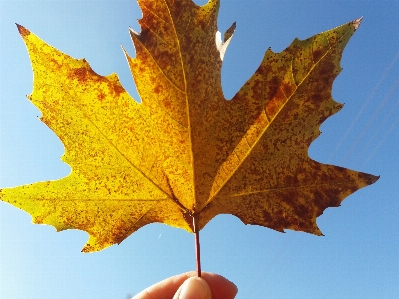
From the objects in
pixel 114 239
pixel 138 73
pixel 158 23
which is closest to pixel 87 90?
pixel 138 73

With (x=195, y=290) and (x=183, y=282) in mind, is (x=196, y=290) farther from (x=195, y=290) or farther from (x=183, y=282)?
(x=183, y=282)

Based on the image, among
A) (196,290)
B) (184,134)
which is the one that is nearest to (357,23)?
(184,134)

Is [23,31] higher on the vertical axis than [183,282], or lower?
higher

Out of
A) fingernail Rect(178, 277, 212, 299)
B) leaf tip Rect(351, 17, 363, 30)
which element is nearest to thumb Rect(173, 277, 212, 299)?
fingernail Rect(178, 277, 212, 299)

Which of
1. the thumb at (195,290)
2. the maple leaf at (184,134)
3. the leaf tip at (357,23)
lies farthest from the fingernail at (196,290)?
the leaf tip at (357,23)

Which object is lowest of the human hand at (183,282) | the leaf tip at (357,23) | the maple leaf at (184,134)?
the human hand at (183,282)

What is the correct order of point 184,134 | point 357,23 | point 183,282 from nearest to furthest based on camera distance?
point 357,23
point 184,134
point 183,282

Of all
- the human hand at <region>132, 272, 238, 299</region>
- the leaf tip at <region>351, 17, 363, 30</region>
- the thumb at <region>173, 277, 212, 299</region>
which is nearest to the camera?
the leaf tip at <region>351, 17, 363, 30</region>

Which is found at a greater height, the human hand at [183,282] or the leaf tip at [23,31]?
the leaf tip at [23,31]

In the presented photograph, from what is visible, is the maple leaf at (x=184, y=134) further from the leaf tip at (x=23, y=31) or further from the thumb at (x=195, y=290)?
the thumb at (x=195, y=290)

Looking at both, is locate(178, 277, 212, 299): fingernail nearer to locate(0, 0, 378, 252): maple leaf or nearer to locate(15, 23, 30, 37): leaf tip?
locate(0, 0, 378, 252): maple leaf
